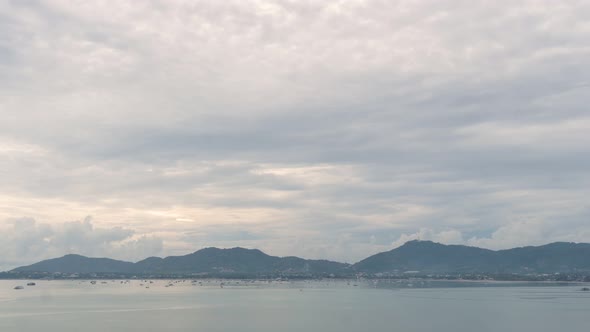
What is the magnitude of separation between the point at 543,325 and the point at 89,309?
9351 cm

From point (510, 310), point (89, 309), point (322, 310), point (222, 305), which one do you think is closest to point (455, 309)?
point (510, 310)

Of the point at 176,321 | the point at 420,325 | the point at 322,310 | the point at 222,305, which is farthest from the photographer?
the point at 222,305

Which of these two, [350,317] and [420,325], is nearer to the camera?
[420,325]

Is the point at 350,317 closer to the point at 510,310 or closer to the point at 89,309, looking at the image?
the point at 510,310

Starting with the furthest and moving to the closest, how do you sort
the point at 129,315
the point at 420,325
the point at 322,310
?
1. the point at 322,310
2. the point at 129,315
3. the point at 420,325

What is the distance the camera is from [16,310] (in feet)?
434

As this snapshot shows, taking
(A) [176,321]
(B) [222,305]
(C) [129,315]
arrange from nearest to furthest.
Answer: (A) [176,321]
(C) [129,315]
(B) [222,305]

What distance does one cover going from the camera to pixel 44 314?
12162 centimetres

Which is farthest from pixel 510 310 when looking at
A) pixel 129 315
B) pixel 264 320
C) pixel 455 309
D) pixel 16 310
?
pixel 16 310

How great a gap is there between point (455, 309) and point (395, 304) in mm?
19683

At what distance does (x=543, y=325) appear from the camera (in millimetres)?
101562

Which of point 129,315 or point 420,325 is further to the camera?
point 129,315

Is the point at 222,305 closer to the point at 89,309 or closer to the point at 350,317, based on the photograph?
the point at 89,309

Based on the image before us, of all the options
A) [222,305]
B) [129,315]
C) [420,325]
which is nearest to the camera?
[420,325]
